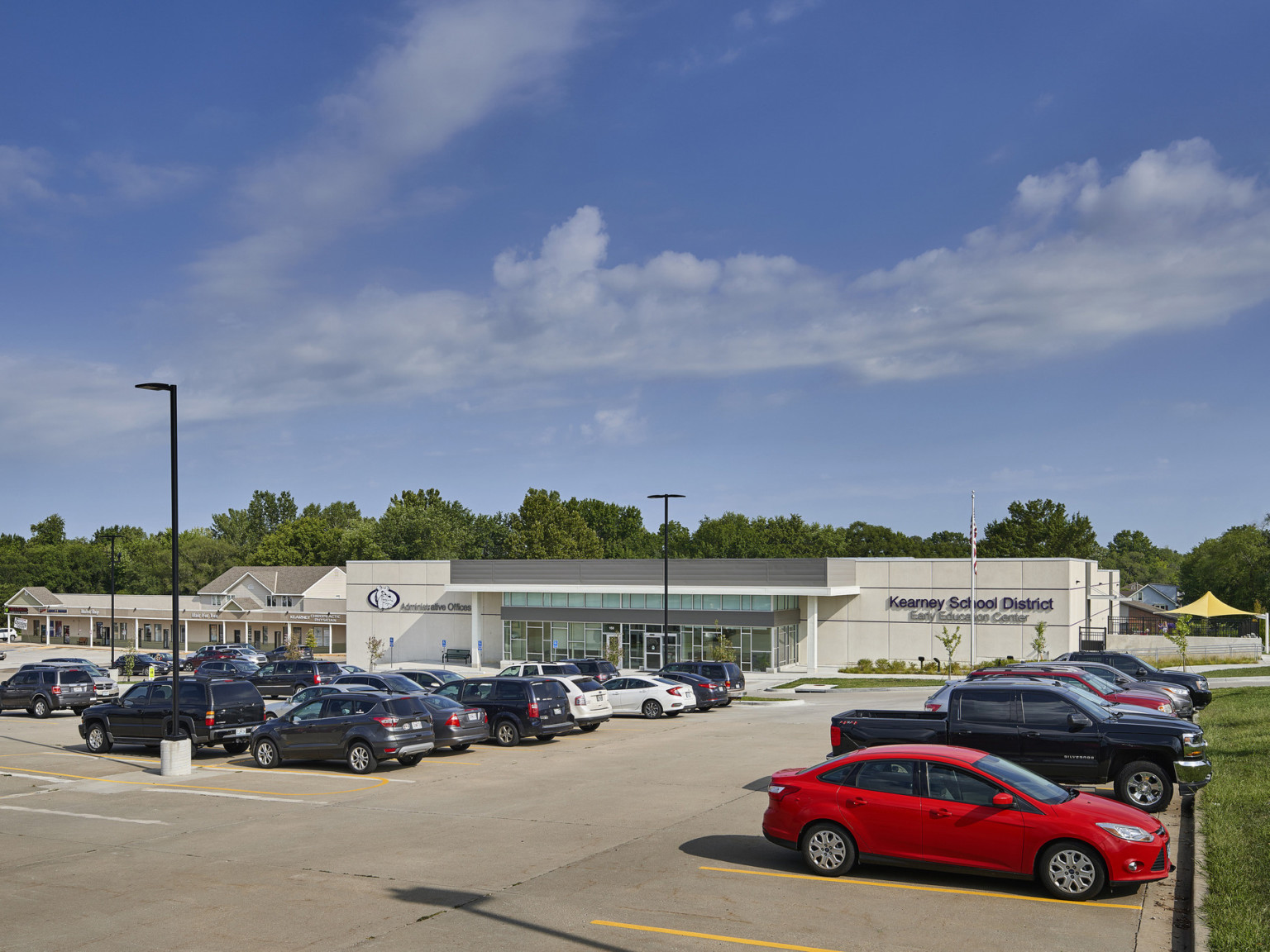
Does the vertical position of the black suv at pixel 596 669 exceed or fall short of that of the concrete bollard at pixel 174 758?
it falls short

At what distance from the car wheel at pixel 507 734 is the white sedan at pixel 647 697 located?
745 centimetres

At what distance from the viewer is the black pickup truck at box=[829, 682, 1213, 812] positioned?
601 inches

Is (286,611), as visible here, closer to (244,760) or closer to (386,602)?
(386,602)

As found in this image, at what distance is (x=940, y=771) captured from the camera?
37.6ft

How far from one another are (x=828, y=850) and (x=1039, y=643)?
146 feet

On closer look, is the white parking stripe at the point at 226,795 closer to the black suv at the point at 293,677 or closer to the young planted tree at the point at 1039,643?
the black suv at the point at 293,677

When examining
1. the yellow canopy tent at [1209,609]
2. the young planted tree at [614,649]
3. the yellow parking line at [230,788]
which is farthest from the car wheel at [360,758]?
the yellow canopy tent at [1209,609]

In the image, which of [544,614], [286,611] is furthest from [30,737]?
[286,611]

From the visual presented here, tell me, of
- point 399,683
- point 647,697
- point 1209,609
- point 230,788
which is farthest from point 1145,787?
point 1209,609

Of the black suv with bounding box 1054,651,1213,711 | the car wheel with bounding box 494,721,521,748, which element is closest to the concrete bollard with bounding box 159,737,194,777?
the car wheel with bounding box 494,721,521,748

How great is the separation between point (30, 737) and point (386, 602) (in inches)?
1617

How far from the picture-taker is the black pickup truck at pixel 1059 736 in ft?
50.1

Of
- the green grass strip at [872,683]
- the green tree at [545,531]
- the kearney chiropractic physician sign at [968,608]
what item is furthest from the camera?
the green tree at [545,531]

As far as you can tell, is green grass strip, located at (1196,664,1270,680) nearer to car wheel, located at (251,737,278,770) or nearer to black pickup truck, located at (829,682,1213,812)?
black pickup truck, located at (829,682,1213,812)
